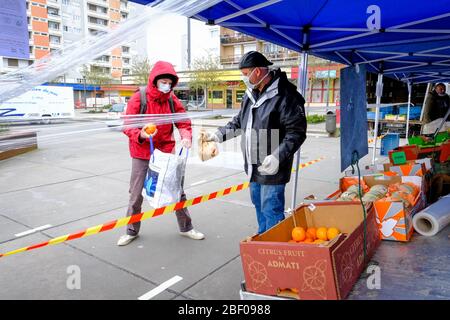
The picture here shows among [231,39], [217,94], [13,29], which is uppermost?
[231,39]

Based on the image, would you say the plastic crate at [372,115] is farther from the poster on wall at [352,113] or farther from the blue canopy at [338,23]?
the blue canopy at [338,23]

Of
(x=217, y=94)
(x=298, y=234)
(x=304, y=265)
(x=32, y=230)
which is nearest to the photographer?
(x=304, y=265)

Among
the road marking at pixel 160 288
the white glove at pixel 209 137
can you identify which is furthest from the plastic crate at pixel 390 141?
the road marking at pixel 160 288

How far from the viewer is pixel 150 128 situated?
3.05 metres

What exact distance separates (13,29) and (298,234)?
92.4 inches

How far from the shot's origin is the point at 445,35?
3758mm

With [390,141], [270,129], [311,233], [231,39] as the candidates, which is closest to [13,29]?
[270,129]

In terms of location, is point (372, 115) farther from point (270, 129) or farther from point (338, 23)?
point (270, 129)

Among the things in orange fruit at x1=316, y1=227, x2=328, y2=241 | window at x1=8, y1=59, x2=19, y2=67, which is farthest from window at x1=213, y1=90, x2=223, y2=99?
orange fruit at x1=316, y1=227, x2=328, y2=241

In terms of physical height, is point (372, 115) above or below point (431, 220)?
above
